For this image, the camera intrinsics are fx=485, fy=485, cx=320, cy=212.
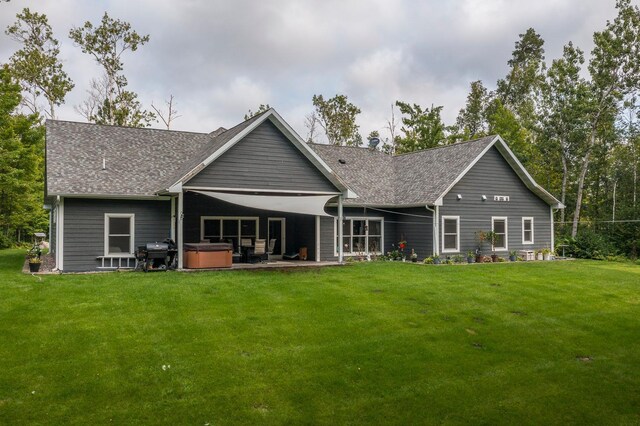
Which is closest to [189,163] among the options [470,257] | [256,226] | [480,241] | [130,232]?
[130,232]

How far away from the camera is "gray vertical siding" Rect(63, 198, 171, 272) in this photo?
579 inches

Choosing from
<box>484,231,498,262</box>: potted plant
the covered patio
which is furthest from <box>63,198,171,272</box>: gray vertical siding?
<box>484,231,498,262</box>: potted plant

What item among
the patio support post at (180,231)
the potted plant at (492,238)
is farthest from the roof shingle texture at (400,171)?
the patio support post at (180,231)

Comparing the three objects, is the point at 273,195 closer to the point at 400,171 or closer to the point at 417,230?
the point at 417,230

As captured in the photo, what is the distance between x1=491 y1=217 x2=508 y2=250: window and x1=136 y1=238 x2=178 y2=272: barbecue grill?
13330 millimetres

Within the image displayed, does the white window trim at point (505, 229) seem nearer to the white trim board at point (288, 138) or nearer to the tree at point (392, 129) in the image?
the white trim board at point (288, 138)

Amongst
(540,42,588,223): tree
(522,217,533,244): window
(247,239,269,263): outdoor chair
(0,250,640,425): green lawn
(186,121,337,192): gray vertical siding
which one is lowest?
(0,250,640,425): green lawn

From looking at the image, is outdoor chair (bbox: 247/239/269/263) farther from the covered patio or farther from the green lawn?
the green lawn

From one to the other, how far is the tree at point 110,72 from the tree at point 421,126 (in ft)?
61.6

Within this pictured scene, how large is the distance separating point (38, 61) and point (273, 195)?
24.6m

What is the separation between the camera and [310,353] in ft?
23.8

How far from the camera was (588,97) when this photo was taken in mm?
26328

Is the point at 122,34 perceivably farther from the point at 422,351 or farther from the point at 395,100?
the point at 422,351

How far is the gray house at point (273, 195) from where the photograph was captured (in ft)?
49.1
